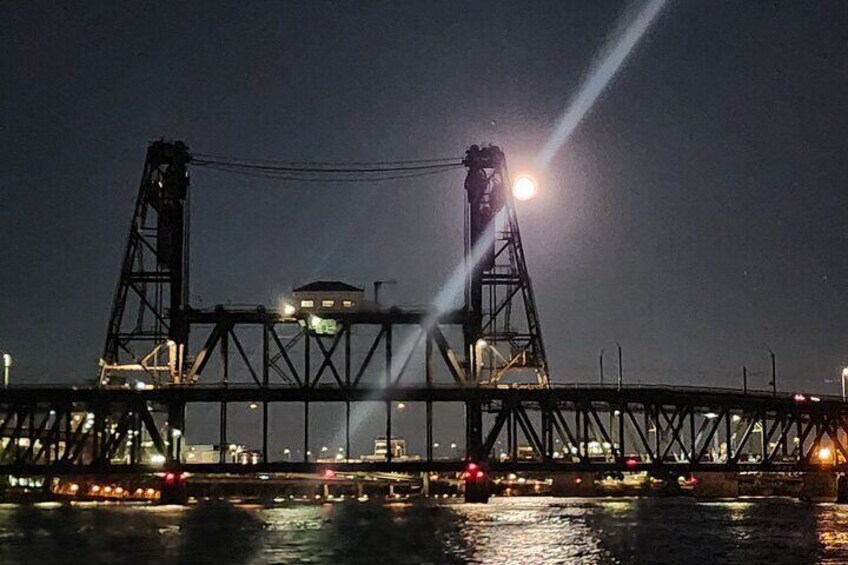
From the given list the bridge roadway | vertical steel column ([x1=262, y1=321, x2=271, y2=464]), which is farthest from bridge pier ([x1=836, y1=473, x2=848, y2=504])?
vertical steel column ([x1=262, y1=321, x2=271, y2=464])

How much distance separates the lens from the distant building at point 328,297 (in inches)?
5025

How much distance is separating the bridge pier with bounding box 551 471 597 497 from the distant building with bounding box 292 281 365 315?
6508 centimetres

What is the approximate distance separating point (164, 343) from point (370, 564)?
224 feet

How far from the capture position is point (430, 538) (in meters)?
67.6

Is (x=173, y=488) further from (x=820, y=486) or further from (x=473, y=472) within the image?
(x=820, y=486)

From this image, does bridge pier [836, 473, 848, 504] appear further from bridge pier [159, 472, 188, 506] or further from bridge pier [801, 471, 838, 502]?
bridge pier [159, 472, 188, 506]

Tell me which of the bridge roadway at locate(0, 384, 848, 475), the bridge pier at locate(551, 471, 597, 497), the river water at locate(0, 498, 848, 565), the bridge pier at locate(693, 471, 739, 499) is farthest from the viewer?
the bridge pier at locate(551, 471, 597, 497)

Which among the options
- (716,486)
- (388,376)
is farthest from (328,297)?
(716,486)

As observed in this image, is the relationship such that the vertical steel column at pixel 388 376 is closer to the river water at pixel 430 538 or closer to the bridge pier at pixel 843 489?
the river water at pixel 430 538

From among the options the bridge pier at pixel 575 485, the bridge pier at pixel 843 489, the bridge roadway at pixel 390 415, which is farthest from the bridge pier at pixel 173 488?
the bridge pier at pixel 575 485

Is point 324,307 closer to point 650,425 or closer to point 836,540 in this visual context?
point 650,425

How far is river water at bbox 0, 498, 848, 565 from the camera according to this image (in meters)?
54.8

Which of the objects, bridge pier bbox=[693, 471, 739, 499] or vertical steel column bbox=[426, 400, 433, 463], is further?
bridge pier bbox=[693, 471, 739, 499]

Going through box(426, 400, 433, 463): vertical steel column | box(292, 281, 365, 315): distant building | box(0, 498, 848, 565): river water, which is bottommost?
box(0, 498, 848, 565): river water
